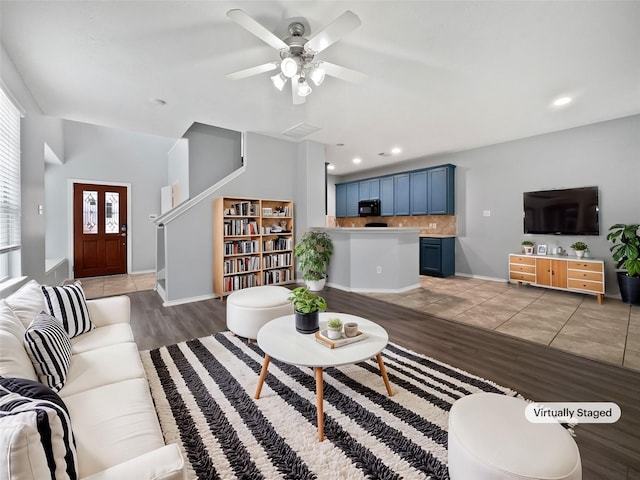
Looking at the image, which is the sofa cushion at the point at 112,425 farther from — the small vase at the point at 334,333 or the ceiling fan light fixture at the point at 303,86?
the ceiling fan light fixture at the point at 303,86

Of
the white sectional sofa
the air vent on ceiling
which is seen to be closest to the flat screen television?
the air vent on ceiling

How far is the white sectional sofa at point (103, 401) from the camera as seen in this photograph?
85 cm

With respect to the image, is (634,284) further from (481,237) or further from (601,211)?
(481,237)

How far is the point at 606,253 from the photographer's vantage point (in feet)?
14.3

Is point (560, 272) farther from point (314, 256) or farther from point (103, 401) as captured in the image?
point (103, 401)

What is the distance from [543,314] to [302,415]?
11.3ft

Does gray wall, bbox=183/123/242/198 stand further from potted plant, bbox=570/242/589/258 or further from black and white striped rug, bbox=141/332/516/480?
→ potted plant, bbox=570/242/589/258

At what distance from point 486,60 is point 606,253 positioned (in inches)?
151

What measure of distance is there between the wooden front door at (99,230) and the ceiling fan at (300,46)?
18.1 feet

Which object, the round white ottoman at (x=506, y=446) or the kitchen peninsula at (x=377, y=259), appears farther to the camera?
the kitchen peninsula at (x=377, y=259)

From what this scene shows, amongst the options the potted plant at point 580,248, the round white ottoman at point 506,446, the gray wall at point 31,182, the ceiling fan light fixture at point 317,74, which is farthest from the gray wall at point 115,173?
the potted plant at point 580,248

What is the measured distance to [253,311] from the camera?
2654mm

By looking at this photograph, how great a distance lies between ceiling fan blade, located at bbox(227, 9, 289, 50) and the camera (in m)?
1.75

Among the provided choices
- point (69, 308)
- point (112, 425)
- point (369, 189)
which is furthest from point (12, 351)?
point (369, 189)
